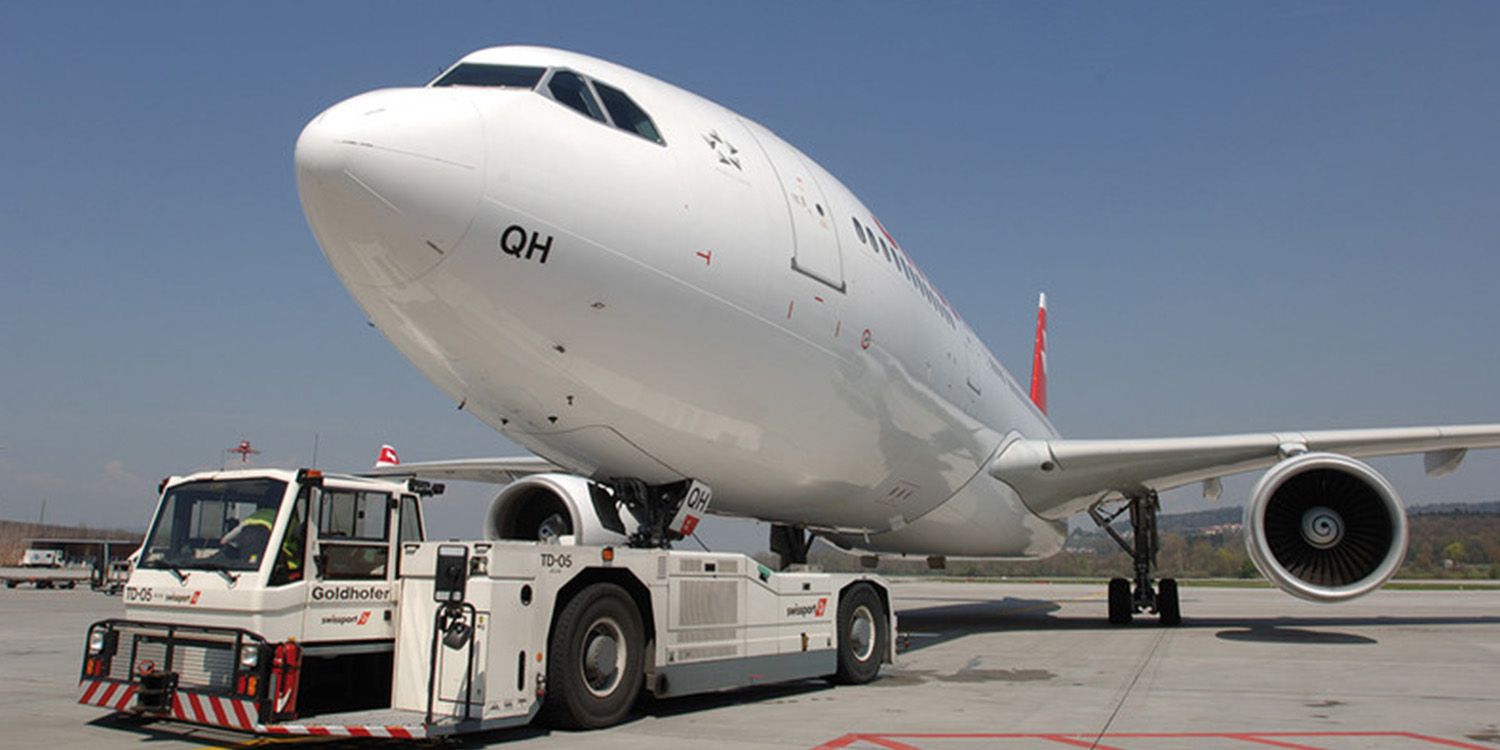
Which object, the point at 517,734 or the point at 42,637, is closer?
the point at 517,734

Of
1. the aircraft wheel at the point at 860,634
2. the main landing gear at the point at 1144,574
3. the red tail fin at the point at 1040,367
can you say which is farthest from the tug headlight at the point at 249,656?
the red tail fin at the point at 1040,367

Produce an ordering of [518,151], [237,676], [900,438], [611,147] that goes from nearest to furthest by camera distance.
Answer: [237,676] < [518,151] < [611,147] < [900,438]

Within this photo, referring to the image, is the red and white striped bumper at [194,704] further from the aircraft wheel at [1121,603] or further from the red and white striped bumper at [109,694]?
the aircraft wheel at [1121,603]

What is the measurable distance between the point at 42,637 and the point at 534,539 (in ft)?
25.1

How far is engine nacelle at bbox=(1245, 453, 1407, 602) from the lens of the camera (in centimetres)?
1220

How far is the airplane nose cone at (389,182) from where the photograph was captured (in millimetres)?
5629

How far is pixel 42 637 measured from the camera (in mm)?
13680

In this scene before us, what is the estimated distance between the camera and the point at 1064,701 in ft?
25.8

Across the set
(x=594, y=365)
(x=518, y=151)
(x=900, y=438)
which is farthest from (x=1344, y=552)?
(x=518, y=151)

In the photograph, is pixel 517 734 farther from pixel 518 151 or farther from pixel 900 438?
pixel 900 438

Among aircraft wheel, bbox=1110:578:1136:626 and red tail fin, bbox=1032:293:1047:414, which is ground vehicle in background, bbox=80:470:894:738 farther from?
red tail fin, bbox=1032:293:1047:414

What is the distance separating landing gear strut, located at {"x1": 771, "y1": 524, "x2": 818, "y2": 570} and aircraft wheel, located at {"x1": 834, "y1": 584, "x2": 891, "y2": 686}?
182 centimetres

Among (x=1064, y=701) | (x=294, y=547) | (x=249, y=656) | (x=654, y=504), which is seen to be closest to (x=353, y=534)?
(x=294, y=547)

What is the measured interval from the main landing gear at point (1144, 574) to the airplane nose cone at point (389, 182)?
1267 cm
